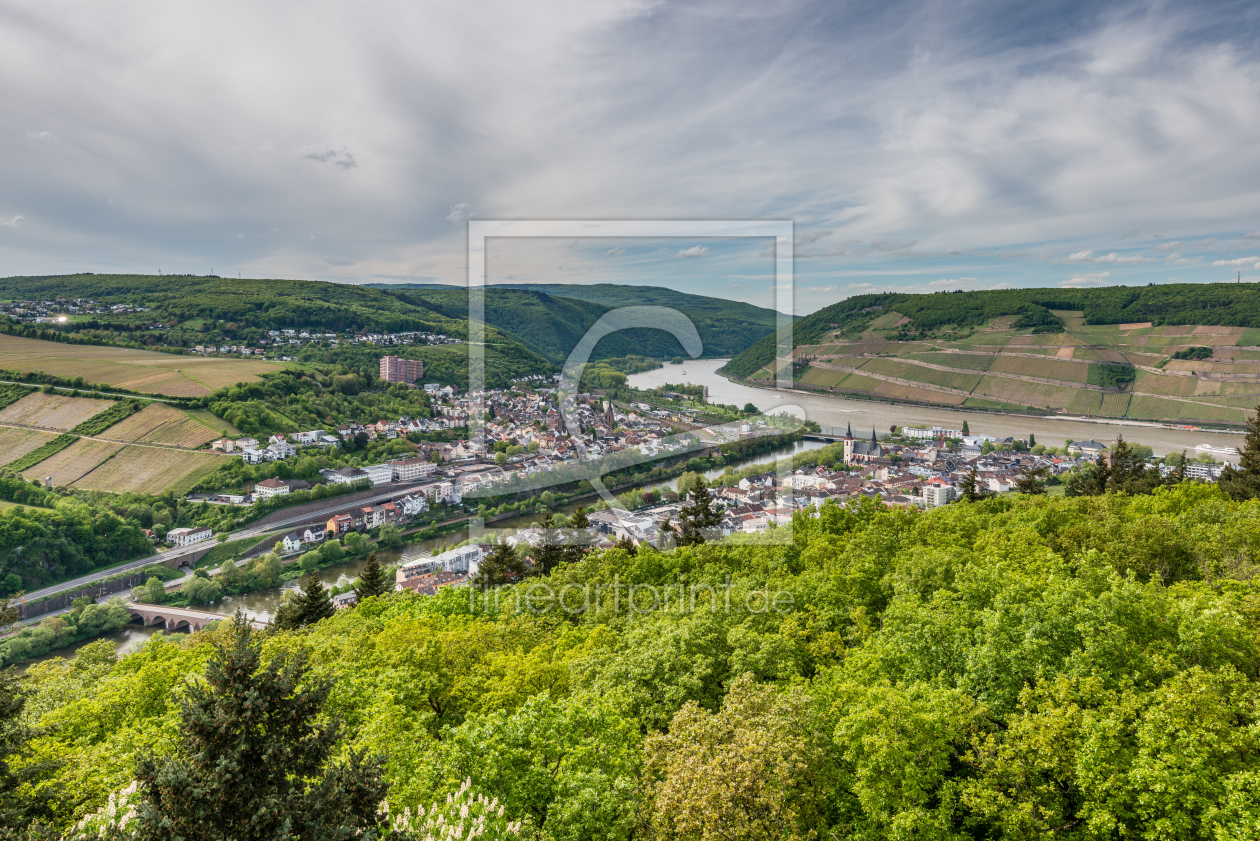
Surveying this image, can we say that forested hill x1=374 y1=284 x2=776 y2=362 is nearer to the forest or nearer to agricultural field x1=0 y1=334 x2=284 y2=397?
the forest

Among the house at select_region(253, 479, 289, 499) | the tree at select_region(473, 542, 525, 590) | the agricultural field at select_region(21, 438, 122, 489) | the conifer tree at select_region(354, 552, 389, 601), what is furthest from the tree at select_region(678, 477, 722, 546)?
the agricultural field at select_region(21, 438, 122, 489)

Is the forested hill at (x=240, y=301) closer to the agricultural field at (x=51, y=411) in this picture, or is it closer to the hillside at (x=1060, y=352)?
the agricultural field at (x=51, y=411)

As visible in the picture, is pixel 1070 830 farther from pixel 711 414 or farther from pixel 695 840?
pixel 711 414

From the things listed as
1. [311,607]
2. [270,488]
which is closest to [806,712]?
[311,607]

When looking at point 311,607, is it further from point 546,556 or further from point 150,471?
point 150,471

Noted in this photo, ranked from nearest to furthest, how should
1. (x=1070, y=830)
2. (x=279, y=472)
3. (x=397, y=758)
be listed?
(x=1070, y=830) → (x=397, y=758) → (x=279, y=472)

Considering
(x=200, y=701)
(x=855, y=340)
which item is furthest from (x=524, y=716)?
(x=855, y=340)
